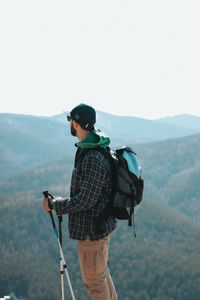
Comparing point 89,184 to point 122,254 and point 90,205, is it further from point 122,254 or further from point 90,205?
point 122,254

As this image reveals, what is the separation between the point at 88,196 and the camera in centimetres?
379

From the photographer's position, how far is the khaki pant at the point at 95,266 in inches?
157

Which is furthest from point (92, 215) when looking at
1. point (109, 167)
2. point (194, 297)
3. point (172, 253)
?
point (172, 253)

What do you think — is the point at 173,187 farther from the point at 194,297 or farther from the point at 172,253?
the point at 194,297

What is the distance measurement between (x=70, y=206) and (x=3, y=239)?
7307 centimetres

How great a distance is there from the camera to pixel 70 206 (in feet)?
12.6

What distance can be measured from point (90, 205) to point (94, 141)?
28.1 inches

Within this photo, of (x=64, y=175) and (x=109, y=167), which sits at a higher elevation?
(x=109, y=167)

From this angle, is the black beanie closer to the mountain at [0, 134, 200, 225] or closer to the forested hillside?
the forested hillside

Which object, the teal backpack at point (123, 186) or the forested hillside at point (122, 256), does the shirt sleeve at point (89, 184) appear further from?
the forested hillside at point (122, 256)

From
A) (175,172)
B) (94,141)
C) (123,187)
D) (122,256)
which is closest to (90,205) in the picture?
(123,187)

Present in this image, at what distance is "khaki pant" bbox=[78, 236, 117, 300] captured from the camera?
4.00m

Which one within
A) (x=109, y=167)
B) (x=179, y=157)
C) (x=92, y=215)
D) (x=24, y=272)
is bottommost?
(x=24, y=272)

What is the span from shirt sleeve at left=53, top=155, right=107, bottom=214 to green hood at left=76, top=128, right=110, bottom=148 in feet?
0.53
